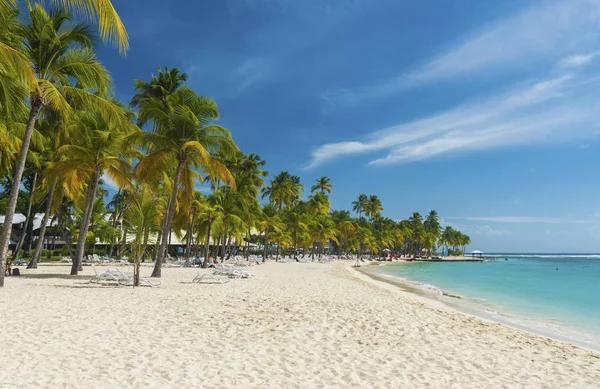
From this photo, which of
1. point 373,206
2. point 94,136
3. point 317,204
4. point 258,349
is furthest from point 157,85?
point 373,206

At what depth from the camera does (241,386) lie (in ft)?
14.7

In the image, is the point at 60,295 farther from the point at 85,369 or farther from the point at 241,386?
the point at 241,386

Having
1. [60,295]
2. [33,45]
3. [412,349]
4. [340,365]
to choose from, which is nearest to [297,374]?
[340,365]

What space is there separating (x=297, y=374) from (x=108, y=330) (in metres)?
3.90

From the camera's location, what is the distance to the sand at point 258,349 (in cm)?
475

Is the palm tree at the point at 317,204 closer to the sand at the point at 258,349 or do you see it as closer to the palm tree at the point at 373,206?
the palm tree at the point at 373,206

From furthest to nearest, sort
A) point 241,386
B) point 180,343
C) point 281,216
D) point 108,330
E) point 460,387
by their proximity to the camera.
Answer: point 281,216 → point 108,330 → point 180,343 → point 460,387 → point 241,386

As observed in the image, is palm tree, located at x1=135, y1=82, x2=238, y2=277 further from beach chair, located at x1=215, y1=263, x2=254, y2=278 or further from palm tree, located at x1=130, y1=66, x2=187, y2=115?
palm tree, located at x1=130, y1=66, x2=187, y2=115

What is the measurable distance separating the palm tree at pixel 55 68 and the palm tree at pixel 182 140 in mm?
4560

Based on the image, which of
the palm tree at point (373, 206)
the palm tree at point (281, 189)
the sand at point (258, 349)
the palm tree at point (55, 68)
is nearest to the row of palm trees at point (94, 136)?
the palm tree at point (55, 68)

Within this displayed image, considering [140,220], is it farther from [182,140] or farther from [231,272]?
[231,272]

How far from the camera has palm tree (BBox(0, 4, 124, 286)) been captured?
39.0 feet

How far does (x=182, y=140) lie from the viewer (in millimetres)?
18188

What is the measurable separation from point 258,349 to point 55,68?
1225cm
